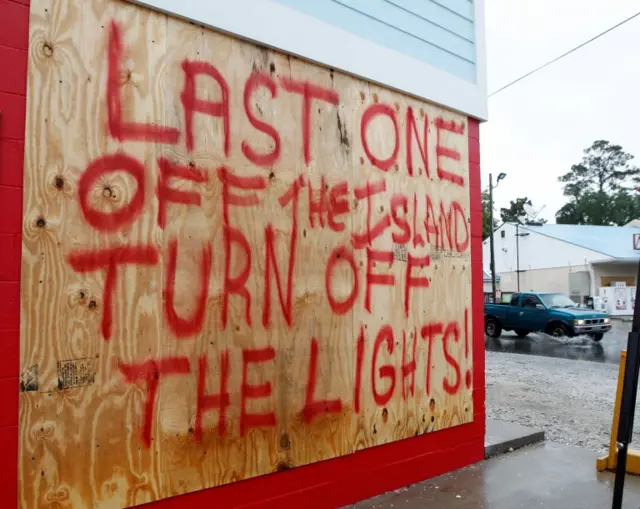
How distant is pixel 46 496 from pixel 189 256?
1.48 metres

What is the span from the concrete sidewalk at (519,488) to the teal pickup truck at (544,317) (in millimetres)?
12860

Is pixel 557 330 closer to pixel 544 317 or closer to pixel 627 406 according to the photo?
pixel 544 317

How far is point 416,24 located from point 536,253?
33.9 m

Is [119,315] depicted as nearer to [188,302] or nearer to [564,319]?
[188,302]

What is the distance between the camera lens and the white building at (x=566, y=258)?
3072 cm

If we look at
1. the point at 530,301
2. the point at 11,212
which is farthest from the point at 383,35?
the point at 530,301

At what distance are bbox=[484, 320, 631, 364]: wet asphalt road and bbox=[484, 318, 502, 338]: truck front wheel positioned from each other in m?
0.25

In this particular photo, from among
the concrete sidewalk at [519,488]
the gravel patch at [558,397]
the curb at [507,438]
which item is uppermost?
the curb at [507,438]

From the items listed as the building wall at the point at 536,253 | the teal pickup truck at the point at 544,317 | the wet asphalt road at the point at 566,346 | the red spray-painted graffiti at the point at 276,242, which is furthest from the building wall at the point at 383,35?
the building wall at the point at 536,253

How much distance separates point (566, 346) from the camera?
1630cm

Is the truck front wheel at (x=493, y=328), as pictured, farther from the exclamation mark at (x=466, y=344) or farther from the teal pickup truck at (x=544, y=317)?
the exclamation mark at (x=466, y=344)

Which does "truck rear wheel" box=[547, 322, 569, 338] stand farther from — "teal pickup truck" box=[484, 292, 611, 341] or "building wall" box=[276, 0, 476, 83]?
"building wall" box=[276, 0, 476, 83]

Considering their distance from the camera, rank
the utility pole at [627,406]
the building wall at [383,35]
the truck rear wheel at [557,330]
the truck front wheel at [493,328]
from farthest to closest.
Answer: the truck front wheel at [493,328]
the truck rear wheel at [557,330]
the building wall at [383,35]
the utility pole at [627,406]

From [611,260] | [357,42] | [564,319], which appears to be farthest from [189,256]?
[611,260]
